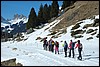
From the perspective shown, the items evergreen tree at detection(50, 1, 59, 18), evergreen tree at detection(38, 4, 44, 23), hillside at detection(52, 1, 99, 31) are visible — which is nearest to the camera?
hillside at detection(52, 1, 99, 31)

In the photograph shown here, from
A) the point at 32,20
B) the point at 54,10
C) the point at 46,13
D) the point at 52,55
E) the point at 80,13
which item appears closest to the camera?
the point at 52,55

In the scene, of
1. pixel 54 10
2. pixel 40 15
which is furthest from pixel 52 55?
pixel 40 15

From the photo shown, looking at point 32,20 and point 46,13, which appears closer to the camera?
point 32,20

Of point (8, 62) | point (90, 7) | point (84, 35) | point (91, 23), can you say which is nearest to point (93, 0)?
point (90, 7)

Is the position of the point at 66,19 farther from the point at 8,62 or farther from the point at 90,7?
the point at 8,62

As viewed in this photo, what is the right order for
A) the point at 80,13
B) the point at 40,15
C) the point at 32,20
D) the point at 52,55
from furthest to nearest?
the point at 40,15, the point at 32,20, the point at 80,13, the point at 52,55

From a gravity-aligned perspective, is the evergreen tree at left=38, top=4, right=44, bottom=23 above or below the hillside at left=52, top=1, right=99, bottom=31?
above

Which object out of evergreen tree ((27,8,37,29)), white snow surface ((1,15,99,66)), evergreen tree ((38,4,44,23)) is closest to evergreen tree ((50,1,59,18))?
evergreen tree ((38,4,44,23))

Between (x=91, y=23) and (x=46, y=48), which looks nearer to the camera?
(x=46, y=48)

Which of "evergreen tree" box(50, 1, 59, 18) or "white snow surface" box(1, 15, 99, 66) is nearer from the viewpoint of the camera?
"white snow surface" box(1, 15, 99, 66)

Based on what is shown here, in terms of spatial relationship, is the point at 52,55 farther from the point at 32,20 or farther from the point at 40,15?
the point at 40,15

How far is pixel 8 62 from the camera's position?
83.3 ft

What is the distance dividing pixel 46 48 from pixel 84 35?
1478 centimetres

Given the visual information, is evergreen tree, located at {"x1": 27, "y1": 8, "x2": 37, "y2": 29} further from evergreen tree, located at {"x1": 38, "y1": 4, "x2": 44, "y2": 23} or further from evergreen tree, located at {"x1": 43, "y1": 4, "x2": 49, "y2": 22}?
evergreen tree, located at {"x1": 43, "y1": 4, "x2": 49, "y2": 22}
